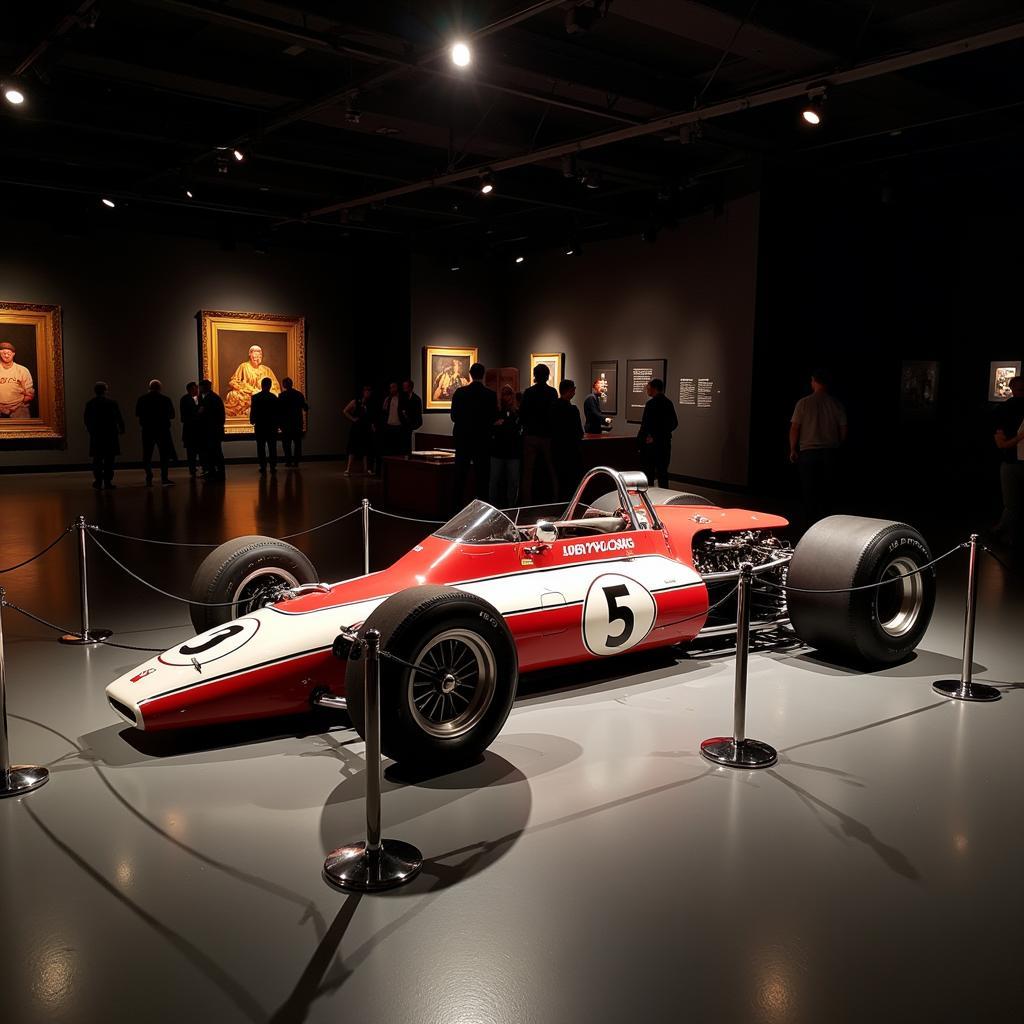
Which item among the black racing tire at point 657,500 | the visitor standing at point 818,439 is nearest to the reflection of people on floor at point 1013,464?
the visitor standing at point 818,439

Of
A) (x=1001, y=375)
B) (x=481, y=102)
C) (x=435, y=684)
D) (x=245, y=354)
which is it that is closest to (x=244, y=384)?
(x=245, y=354)

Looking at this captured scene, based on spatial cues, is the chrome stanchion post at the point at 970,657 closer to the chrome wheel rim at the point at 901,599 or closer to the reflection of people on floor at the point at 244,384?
the chrome wheel rim at the point at 901,599

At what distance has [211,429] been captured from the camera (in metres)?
16.3

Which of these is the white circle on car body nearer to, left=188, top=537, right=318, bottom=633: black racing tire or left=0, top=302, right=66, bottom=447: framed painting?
left=188, top=537, right=318, bottom=633: black racing tire

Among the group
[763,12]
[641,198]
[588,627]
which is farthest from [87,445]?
[588,627]

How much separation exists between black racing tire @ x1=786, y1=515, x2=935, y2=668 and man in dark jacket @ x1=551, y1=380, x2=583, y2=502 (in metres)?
5.35

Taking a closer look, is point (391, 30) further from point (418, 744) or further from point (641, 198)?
point (641, 198)

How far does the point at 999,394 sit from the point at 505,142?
30.7 feet

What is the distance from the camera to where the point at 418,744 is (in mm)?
4152

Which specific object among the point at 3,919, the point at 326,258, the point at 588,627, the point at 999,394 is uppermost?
the point at 326,258

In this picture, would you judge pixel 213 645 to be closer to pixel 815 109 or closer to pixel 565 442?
pixel 565 442

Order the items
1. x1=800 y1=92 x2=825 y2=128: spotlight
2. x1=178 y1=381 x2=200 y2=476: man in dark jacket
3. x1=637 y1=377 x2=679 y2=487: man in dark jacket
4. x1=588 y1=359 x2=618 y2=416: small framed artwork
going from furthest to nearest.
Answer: x1=588 y1=359 x2=618 y2=416: small framed artwork
x1=178 y1=381 x2=200 y2=476: man in dark jacket
x1=637 y1=377 x2=679 y2=487: man in dark jacket
x1=800 y1=92 x2=825 y2=128: spotlight

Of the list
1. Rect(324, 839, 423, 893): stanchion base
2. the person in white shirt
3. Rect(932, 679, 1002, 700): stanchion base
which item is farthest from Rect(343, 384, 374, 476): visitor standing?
Rect(324, 839, 423, 893): stanchion base

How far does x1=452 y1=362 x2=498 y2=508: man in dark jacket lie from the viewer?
11.1m
